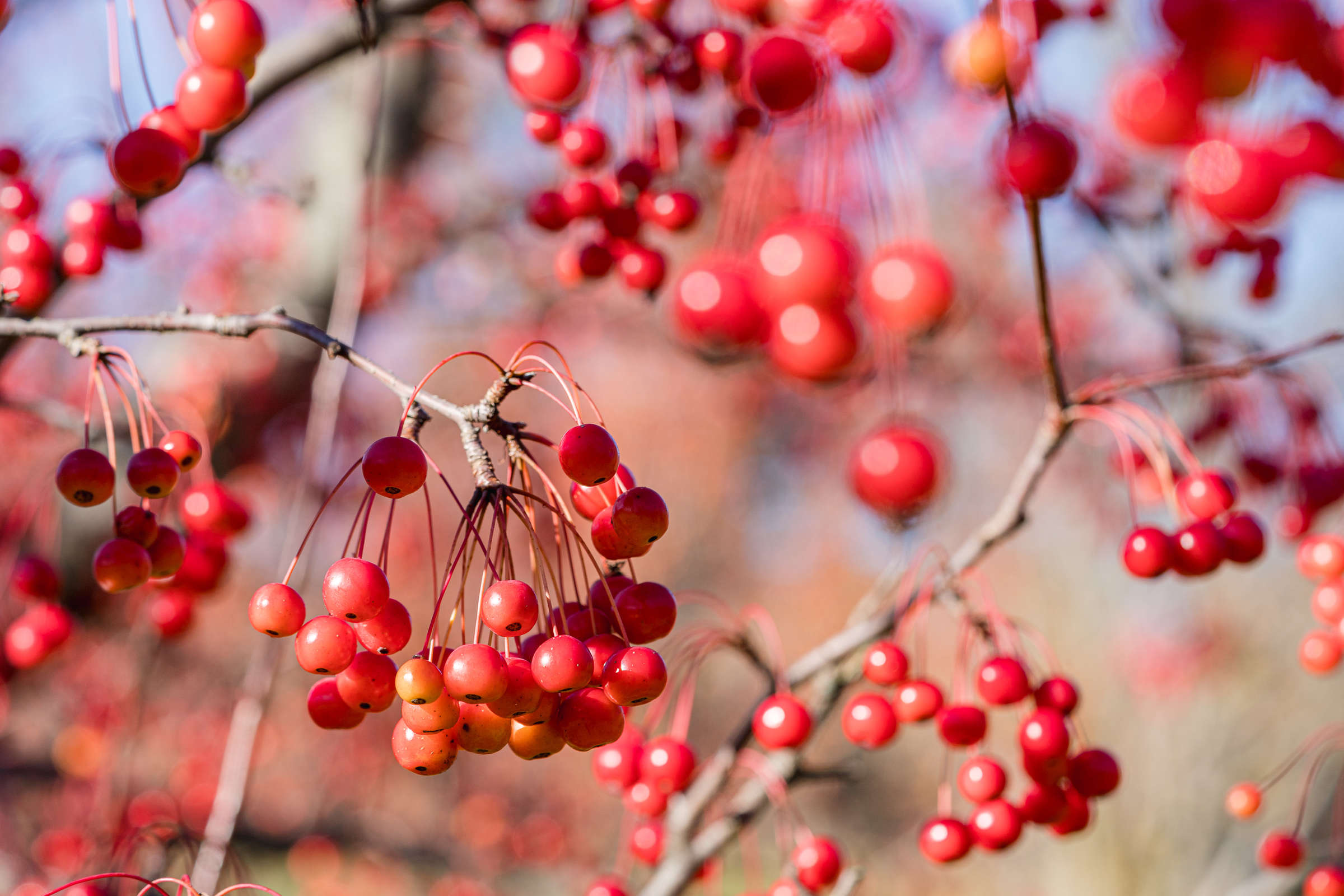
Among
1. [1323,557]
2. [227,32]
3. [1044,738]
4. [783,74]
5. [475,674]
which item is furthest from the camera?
[1323,557]

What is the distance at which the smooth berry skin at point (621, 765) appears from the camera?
1.65 m

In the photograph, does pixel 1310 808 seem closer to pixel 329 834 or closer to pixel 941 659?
pixel 329 834

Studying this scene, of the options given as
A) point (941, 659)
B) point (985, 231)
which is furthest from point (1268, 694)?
point (941, 659)

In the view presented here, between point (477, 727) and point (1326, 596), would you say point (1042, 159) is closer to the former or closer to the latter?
point (477, 727)

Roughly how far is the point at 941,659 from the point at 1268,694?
22.5 ft

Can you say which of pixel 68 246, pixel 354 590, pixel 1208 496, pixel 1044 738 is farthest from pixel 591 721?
pixel 68 246

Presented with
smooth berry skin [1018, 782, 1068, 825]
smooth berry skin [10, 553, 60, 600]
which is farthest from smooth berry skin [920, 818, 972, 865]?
smooth berry skin [10, 553, 60, 600]

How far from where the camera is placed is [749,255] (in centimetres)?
69

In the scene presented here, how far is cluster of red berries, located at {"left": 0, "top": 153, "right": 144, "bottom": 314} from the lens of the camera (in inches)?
60.4

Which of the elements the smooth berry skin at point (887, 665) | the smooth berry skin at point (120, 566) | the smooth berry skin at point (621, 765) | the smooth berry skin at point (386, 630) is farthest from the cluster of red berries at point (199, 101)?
the smooth berry skin at point (887, 665)

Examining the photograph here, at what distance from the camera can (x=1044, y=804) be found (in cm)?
143

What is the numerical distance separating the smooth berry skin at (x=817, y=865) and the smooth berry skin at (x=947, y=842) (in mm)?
167

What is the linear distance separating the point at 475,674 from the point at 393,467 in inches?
8.6

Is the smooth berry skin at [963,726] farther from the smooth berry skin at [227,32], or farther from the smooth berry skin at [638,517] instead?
the smooth berry skin at [227,32]
